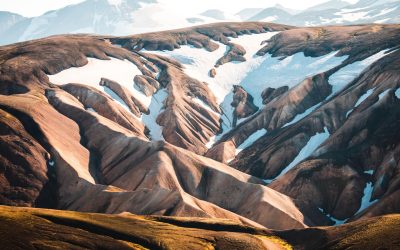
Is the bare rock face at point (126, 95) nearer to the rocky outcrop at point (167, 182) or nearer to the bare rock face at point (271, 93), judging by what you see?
the rocky outcrop at point (167, 182)

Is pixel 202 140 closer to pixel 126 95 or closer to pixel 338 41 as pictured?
pixel 126 95

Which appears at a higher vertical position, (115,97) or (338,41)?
(338,41)

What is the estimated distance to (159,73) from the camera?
160250mm

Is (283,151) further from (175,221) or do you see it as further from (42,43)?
(42,43)

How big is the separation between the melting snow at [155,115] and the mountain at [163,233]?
59631 millimetres

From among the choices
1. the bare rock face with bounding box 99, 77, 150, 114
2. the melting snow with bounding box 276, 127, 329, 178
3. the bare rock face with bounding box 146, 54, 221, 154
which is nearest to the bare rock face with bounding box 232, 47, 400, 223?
the melting snow with bounding box 276, 127, 329, 178

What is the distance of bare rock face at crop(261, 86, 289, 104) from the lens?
6029 inches

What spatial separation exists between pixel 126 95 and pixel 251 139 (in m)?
31.9

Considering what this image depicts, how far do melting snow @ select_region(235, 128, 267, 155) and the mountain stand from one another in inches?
2224

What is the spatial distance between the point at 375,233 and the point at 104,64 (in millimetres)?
105255

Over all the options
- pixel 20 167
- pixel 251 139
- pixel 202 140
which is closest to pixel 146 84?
pixel 202 140

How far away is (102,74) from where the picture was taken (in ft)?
470

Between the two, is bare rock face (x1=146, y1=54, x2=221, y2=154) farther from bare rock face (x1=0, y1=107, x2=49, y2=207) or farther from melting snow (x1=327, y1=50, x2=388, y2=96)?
bare rock face (x1=0, y1=107, x2=49, y2=207)

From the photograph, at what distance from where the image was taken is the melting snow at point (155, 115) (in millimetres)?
130925
